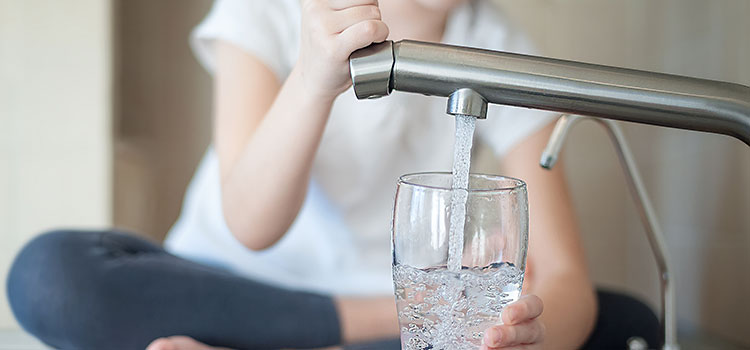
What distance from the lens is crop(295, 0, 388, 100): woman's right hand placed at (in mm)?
597

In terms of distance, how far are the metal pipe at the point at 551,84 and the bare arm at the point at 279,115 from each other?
0.15 feet

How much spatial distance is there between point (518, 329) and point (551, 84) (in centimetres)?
20

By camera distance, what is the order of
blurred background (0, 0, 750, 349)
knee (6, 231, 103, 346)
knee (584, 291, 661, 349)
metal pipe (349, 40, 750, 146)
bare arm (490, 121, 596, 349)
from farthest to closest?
blurred background (0, 0, 750, 349) → knee (584, 291, 661, 349) → knee (6, 231, 103, 346) → bare arm (490, 121, 596, 349) → metal pipe (349, 40, 750, 146)

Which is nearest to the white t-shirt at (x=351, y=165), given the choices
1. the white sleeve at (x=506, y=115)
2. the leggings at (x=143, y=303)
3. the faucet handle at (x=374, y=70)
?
the white sleeve at (x=506, y=115)

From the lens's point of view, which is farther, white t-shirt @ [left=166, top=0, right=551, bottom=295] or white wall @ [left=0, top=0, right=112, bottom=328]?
white wall @ [left=0, top=0, right=112, bottom=328]

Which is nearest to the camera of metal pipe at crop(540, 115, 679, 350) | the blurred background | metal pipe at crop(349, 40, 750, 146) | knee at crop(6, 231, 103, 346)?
metal pipe at crop(349, 40, 750, 146)

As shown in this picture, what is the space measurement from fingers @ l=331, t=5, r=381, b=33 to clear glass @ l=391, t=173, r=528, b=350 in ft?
0.45

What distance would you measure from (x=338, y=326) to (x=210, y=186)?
466 millimetres

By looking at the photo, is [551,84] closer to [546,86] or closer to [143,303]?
[546,86]

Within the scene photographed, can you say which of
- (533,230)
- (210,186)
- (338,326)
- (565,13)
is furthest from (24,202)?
(565,13)

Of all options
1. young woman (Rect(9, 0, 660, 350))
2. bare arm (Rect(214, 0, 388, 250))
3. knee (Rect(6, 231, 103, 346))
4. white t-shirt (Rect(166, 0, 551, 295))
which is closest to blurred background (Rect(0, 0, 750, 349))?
knee (Rect(6, 231, 103, 346))

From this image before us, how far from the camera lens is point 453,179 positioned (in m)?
0.61

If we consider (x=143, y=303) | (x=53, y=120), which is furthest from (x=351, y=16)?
(x=53, y=120)

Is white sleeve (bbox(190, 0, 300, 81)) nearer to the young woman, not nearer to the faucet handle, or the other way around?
the young woman
